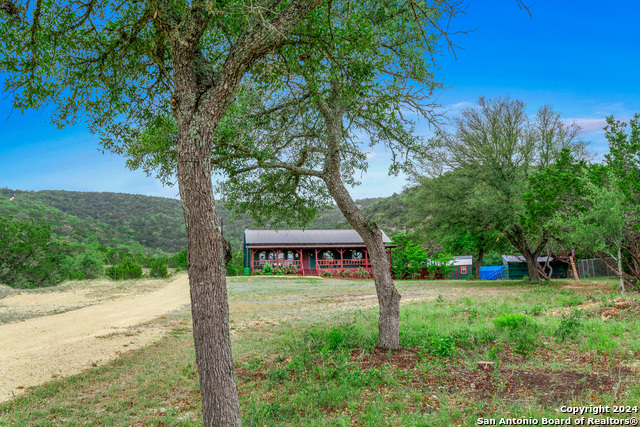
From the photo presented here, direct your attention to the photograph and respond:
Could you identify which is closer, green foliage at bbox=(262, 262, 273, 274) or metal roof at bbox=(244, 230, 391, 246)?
green foliage at bbox=(262, 262, 273, 274)

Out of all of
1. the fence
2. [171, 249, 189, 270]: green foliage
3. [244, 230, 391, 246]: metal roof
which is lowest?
the fence

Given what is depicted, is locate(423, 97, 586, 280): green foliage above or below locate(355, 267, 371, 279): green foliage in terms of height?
above

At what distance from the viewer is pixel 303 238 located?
117 feet

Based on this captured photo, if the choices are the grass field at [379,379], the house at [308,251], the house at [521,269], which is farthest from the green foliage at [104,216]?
the grass field at [379,379]

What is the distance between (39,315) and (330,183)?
12.5 m

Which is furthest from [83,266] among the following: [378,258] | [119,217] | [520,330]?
[119,217]

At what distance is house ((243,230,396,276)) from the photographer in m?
34.4

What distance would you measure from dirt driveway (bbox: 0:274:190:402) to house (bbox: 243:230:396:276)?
18679 mm

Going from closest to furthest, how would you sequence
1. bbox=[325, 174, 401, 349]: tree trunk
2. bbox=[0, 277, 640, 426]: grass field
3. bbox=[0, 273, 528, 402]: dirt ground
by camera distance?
bbox=[0, 277, 640, 426]: grass field < bbox=[325, 174, 401, 349]: tree trunk < bbox=[0, 273, 528, 402]: dirt ground

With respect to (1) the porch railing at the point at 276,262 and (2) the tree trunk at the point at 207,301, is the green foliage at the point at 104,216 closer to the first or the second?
(1) the porch railing at the point at 276,262

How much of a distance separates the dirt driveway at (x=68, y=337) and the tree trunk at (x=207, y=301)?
3974 millimetres

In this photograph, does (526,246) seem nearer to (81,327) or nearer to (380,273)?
(380,273)

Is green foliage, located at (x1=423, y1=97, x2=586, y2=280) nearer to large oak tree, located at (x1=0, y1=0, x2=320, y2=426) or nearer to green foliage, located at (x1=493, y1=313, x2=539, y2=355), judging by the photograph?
green foliage, located at (x1=493, y1=313, x2=539, y2=355)

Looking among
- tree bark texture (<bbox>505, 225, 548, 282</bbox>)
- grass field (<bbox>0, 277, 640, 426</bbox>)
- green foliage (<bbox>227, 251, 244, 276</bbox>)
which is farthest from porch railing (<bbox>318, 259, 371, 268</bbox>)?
grass field (<bbox>0, 277, 640, 426</bbox>)
